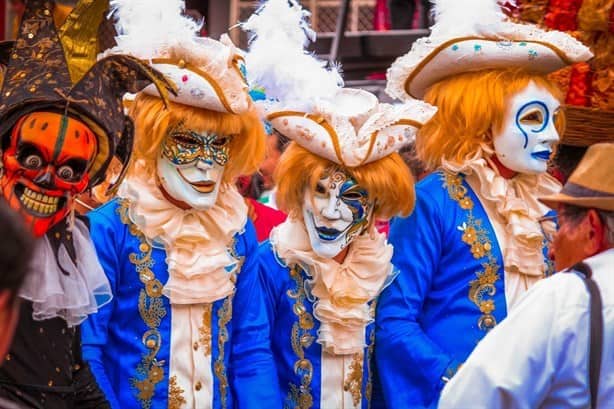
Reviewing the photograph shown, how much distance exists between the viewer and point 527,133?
5504 millimetres

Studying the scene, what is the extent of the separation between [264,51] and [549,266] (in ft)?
4.70

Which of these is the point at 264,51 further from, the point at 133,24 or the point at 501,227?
the point at 501,227

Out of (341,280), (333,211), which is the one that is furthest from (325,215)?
(341,280)

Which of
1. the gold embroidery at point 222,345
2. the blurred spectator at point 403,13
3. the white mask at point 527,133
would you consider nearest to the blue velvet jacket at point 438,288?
the white mask at point 527,133

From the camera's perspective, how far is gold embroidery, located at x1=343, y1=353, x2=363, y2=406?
5.31 m

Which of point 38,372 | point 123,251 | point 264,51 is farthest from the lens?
point 264,51

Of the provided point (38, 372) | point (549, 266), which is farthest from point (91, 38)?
point (549, 266)

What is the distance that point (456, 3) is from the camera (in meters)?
5.61

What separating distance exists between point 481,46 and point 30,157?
2.12 m

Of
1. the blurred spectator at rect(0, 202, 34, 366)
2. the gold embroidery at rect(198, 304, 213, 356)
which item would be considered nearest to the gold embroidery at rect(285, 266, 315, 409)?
the gold embroidery at rect(198, 304, 213, 356)

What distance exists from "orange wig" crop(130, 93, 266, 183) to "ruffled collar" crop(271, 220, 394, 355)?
32cm

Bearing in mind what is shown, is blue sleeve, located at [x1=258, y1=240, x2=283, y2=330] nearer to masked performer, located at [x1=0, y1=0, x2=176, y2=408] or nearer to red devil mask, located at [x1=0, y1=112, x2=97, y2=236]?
masked performer, located at [x1=0, y1=0, x2=176, y2=408]

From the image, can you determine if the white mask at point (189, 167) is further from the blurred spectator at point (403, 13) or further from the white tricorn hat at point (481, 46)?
the blurred spectator at point (403, 13)

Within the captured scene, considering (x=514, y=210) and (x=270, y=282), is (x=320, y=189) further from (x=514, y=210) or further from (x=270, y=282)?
(x=514, y=210)
